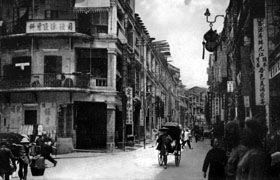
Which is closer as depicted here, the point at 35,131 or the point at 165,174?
the point at 165,174

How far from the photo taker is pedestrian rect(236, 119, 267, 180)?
3967 millimetres

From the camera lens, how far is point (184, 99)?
88.6 metres

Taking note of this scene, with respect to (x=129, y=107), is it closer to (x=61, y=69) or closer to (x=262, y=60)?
(x=61, y=69)

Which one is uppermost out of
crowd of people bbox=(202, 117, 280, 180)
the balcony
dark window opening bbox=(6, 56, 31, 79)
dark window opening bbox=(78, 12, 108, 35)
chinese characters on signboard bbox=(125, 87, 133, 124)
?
dark window opening bbox=(78, 12, 108, 35)

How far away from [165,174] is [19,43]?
16697mm

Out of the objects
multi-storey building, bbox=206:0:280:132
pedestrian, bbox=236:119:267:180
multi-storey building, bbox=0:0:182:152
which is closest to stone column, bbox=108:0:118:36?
multi-storey building, bbox=0:0:182:152

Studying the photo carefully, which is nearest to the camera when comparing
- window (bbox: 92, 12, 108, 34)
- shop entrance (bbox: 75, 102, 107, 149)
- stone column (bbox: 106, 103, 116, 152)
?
stone column (bbox: 106, 103, 116, 152)

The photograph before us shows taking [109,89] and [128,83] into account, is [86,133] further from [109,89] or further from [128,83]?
[128,83]

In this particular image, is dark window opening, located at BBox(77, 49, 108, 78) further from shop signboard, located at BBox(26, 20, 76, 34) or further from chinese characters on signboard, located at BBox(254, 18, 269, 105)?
chinese characters on signboard, located at BBox(254, 18, 269, 105)

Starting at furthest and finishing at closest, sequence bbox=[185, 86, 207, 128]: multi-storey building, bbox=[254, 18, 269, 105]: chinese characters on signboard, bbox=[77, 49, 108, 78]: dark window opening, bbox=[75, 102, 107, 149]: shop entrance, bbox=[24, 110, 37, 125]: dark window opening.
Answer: bbox=[185, 86, 207, 128]: multi-storey building → bbox=[77, 49, 108, 78]: dark window opening → bbox=[75, 102, 107, 149]: shop entrance → bbox=[24, 110, 37, 125]: dark window opening → bbox=[254, 18, 269, 105]: chinese characters on signboard

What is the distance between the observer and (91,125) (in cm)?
2705

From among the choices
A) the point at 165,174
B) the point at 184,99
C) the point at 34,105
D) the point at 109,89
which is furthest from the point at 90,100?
the point at 184,99

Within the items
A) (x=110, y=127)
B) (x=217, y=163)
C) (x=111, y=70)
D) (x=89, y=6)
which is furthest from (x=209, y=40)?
(x=110, y=127)

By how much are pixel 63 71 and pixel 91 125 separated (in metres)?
3.99
